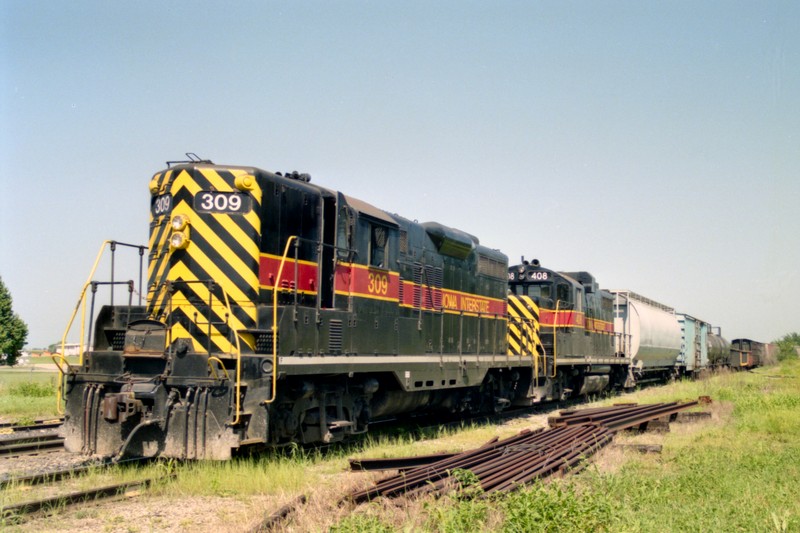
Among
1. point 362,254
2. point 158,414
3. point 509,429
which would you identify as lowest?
point 509,429

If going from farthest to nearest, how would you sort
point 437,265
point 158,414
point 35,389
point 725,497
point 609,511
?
point 35,389 < point 437,265 < point 158,414 < point 725,497 < point 609,511

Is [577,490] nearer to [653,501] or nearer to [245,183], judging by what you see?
[653,501]

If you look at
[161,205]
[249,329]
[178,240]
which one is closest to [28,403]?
[161,205]

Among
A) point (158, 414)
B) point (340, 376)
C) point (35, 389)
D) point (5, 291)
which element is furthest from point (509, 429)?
point (5, 291)

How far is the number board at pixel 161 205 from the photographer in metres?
9.07

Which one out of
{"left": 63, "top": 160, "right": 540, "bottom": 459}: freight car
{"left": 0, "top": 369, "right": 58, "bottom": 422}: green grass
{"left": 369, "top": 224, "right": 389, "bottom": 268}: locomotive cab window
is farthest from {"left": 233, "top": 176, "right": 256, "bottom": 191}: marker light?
{"left": 0, "top": 369, "right": 58, "bottom": 422}: green grass

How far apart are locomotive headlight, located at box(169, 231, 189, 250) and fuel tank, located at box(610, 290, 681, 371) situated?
59.9ft

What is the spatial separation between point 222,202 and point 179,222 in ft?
1.91

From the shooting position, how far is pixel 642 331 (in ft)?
80.4

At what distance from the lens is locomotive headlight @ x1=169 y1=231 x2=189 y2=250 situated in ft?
28.7

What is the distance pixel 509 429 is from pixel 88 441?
7.53 m

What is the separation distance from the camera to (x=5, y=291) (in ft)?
176

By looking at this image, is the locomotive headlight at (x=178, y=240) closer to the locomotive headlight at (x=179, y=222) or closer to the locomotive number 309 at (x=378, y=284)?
the locomotive headlight at (x=179, y=222)

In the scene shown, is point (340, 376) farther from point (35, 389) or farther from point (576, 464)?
point (35, 389)
